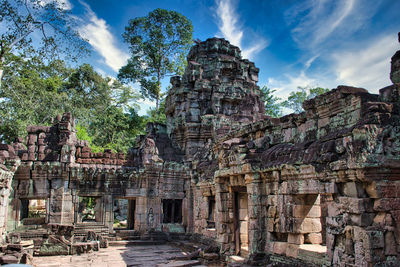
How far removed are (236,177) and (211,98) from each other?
8.34 m

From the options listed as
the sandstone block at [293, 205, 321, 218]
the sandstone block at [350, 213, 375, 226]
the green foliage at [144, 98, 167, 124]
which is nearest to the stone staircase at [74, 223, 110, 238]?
the sandstone block at [293, 205, 321, 218]

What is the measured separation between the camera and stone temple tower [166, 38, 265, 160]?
627 inches

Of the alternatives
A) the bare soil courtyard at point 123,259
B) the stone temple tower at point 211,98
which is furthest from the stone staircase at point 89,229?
the stone temple tower at point 211,98

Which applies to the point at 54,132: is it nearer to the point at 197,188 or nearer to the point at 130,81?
the point at 197,188

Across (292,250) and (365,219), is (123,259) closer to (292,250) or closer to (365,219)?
(292,250)

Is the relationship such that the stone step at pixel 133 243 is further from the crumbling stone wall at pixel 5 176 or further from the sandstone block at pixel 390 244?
the sandstone block at pixel 390 244

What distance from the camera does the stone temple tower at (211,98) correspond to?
627 inches

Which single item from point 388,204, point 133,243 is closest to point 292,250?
point 388,204

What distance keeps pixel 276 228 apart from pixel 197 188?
595 cm

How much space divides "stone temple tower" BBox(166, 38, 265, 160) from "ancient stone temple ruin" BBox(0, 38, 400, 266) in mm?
56

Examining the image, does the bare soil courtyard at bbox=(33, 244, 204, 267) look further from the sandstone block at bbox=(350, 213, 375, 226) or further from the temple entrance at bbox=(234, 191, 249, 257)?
the sandstone block at bbox=(350, 213, 375, 226)

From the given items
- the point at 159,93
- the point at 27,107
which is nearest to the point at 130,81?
the point at 159,93

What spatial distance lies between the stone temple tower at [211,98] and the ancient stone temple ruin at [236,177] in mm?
56

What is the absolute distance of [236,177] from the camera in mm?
8867
